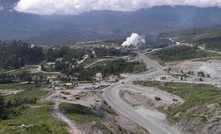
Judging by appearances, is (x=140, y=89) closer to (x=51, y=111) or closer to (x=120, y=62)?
(x=51, y=111)

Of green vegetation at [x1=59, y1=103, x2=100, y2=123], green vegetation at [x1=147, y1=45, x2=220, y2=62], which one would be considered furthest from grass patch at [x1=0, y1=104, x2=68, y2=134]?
green vegetation at [x1=147, y1=45, x2=220, y2=62]

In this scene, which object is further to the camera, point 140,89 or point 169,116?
point 140,89

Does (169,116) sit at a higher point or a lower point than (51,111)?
lower

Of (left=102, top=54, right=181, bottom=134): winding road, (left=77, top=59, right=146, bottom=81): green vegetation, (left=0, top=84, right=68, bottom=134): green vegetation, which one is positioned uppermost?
(left=0, top=84, right=68, bottom=134): green vegetation

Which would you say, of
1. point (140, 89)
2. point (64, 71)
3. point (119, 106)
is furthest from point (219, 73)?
point (64, 71)

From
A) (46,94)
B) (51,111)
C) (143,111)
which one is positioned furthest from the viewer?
(46,94)

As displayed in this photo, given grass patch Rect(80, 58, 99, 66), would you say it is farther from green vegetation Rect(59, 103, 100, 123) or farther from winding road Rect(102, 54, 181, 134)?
green vegetation Rect(59, 103, 100, 123)
